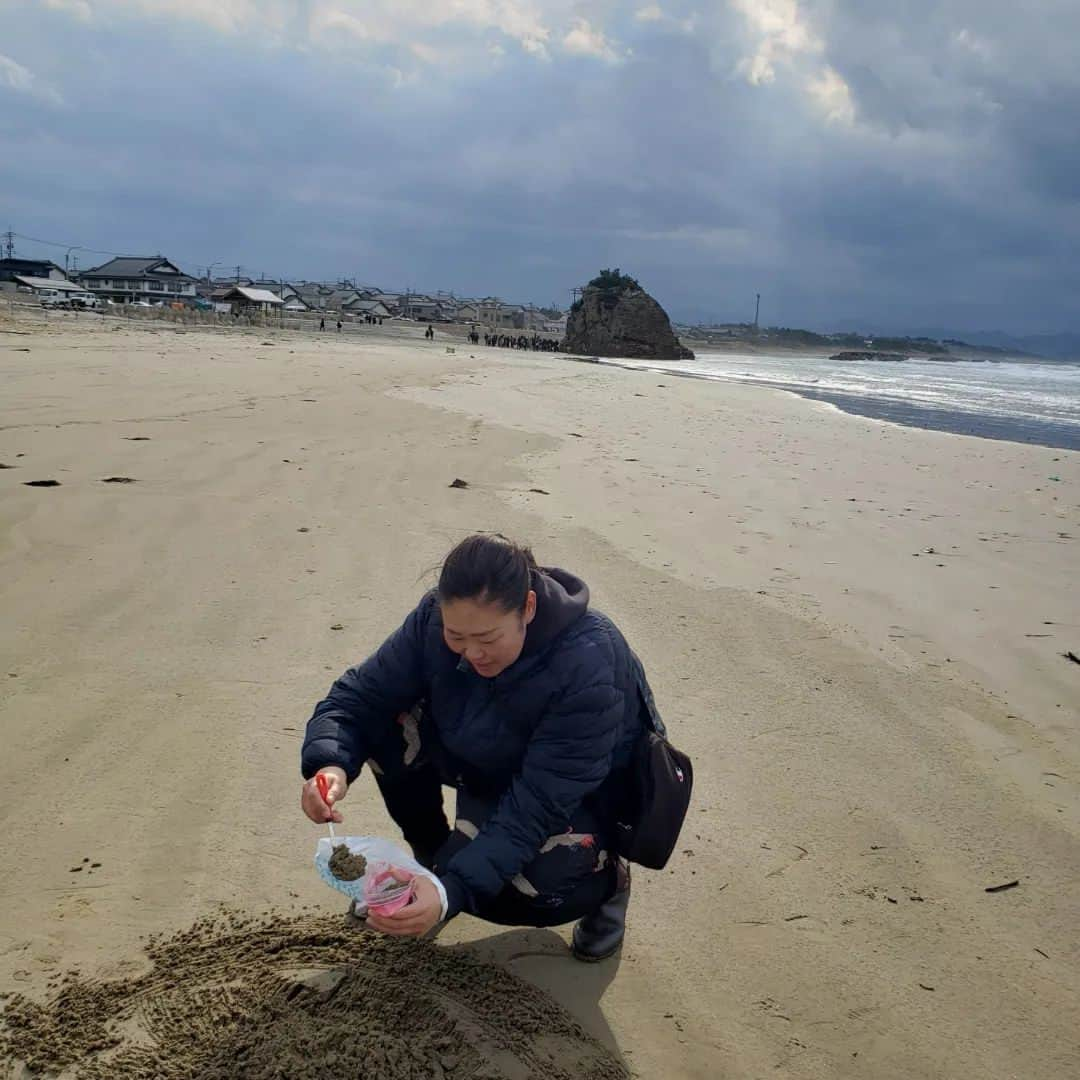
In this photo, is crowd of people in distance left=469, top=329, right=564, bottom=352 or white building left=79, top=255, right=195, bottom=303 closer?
crowd of people in distance left=469, top=329, right=564, bottom=352

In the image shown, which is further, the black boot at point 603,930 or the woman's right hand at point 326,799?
the black boot at point 603,930

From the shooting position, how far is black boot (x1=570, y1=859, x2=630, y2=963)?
2316 millimetres

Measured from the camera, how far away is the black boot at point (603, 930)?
2.32 m

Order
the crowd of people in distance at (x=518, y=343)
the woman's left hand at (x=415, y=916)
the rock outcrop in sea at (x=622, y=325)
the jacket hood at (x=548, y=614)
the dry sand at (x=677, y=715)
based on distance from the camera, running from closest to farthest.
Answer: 1. the woman's left hand at (x=415, y=916)
2. the jacket hood at (x=548, y=614)
3. the dry sand at (x=677, y=715)
4. the crowd of people in distance at (x=518, y=343)
5. the rock outcrop in sea at (x=622, y=325)

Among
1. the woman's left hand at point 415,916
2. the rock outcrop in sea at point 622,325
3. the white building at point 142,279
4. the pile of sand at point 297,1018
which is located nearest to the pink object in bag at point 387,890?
the woman's left hand at point 415,916

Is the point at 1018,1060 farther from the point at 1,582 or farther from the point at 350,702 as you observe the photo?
the point at 1,582

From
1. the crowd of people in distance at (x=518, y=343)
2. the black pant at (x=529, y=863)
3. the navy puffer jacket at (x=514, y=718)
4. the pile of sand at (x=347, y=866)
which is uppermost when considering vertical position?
the crowd of people in distance at (x=518, y=343)

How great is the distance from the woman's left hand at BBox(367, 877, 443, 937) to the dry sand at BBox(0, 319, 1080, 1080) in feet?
1.81

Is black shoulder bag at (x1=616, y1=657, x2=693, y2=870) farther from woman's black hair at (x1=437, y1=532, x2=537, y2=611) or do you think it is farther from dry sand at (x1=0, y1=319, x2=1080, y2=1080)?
woman's black hair at (x1=437, y1=532, x2=537, y2=611)

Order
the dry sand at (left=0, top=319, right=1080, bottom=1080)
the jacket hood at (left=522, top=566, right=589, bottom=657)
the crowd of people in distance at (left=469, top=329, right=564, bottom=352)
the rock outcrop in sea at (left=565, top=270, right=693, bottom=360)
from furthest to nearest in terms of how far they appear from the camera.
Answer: the rock outcrop in sea at (left=565, top=270, right=693, bottom=360) < the crowd of people in distance at (left=469, top=329, right=564, bottom=352) < the dry sand at (left=0, top=319, right=1080, bottom=1080) < the jacket hood at (left=522, top=566, right=589, bottom=657)

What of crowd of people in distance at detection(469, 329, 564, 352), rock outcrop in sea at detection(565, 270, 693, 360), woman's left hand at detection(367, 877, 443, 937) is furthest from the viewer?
rock outcrop in sea at detection(565, 270, 693, 360)

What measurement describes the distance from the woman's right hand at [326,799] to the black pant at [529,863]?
221 mm

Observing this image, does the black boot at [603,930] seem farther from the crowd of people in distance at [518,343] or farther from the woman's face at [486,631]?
the crowd of people in distance at [518,343]

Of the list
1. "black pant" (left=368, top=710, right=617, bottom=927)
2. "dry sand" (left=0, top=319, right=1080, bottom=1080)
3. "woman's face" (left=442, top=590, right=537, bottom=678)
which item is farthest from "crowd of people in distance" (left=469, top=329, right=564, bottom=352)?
"woman's face" (left=442, top=590, right=537, bottom=678)
